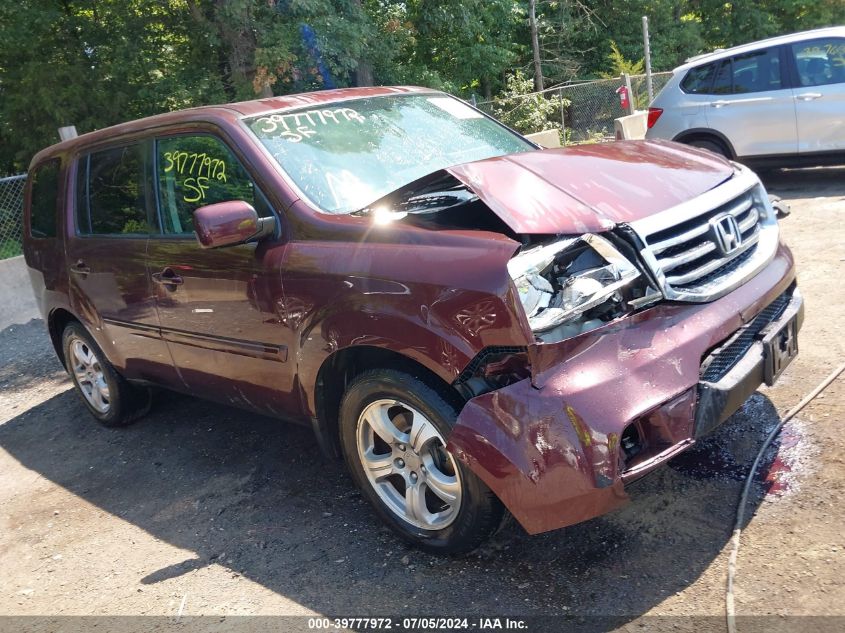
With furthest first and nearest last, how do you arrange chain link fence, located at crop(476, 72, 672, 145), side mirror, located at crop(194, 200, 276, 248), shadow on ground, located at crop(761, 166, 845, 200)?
chain link fence, located at crop(476, 72, 672, 145) → shadow on ground, located at crop(761, 166, 845, 200) → side mirror, located at crop(194, 200, 276, 248)

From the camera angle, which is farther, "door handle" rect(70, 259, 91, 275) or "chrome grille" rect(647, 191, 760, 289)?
"door handle" rect(70, 259, 91, 275)

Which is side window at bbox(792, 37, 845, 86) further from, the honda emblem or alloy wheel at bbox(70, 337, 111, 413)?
alloy wheel at bbox(70, 337, 111, 413)

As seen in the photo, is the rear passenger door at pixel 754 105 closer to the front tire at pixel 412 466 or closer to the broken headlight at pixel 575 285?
the broken headlight at pixel 575 285

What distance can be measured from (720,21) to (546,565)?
1190 inches

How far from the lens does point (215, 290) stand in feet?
12.9

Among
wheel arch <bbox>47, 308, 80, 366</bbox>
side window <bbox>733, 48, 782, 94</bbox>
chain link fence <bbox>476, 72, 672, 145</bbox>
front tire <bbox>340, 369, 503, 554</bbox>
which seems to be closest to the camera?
front tire <bbox>340, 369, 503, 554</bbox>

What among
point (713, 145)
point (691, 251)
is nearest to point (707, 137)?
point (713, 145)

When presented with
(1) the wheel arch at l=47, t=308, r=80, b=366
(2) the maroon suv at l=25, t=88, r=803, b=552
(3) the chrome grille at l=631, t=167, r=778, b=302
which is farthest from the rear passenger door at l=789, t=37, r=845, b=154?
(1) the wheel arch at l=47, t=308, r=80, b=366

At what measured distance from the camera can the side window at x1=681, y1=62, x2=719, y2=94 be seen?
30.8 ft

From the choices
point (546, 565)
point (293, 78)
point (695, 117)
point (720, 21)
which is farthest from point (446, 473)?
point (720, 21)

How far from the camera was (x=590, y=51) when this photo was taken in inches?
1092

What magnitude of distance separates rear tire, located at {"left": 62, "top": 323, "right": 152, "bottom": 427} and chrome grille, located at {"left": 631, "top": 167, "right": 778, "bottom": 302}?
12.4 feet

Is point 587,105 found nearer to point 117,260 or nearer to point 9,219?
point 9,219

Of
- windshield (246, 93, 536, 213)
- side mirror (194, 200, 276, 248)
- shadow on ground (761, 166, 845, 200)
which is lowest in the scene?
shadow on ground (761, 166, 845, 200)
